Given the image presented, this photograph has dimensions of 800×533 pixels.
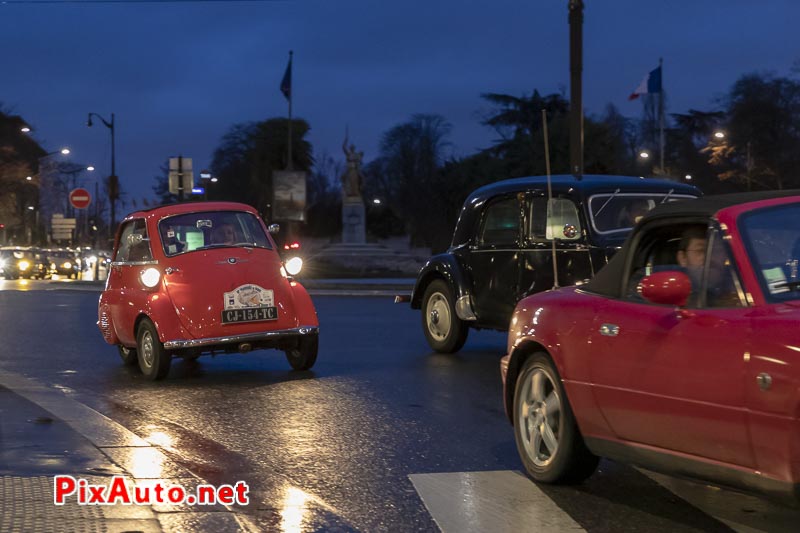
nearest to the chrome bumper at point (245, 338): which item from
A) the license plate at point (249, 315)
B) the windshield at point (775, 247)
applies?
the license plate at point (249, 315)

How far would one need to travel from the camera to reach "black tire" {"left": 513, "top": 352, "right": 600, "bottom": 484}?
6.44 m

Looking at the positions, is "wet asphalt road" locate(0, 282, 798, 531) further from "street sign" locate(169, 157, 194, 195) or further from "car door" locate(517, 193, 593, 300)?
"street sign" locate(169, 157, 194, 195)

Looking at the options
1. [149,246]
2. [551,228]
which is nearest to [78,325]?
[149,246]

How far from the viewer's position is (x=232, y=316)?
38.4ft

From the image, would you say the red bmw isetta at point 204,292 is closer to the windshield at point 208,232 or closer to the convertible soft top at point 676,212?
the windshield at point 208,232

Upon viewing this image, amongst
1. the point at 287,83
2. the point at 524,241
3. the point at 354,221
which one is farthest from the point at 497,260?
the point at 354,221

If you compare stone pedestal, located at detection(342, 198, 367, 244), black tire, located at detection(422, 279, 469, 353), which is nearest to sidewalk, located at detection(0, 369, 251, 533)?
black tire, located at detection(422, 279, 469, 353)

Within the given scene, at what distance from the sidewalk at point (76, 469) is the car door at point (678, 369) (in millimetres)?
1921

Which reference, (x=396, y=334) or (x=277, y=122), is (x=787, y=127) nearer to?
(x=396, y=334)

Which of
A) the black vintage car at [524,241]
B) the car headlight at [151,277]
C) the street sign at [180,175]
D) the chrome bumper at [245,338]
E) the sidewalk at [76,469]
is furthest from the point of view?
the street sign at [180,175]

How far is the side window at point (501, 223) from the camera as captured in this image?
42.7 feet

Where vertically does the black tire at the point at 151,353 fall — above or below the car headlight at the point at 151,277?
below

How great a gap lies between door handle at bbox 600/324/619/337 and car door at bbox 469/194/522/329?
21.4ft

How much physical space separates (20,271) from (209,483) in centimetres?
5457
